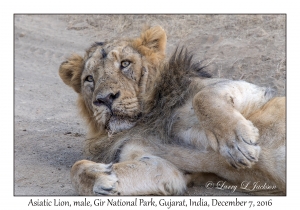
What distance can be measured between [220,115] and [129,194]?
0.82 meters

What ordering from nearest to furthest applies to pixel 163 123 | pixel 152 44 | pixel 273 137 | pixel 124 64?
pixel 273 137 < pixel 163 123 < pixel 124 64 < pixel 152 44

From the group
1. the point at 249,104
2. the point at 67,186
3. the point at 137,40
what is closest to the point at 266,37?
the point at 137,40

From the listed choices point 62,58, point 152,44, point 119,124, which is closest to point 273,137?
point 119,124

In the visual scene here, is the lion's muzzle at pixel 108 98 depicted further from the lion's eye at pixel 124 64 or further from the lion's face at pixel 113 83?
the lion's eye at pixel 124 64

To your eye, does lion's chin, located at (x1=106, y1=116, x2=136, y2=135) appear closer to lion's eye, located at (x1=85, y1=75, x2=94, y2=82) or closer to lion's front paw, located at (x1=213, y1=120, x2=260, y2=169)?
lion's eye, located at (x1=85, y1=75, x2=94, y2=82)

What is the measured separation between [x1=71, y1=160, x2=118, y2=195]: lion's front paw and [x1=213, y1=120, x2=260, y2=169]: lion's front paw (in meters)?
0.77

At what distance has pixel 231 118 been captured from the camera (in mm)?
3664

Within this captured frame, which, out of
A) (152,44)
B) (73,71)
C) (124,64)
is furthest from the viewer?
(73,71)

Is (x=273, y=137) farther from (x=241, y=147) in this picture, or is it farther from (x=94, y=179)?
(x=94, y=179)

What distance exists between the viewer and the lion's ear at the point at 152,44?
4980 millimetres

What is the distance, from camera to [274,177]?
143 inches

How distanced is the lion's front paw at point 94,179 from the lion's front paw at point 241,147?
771mm

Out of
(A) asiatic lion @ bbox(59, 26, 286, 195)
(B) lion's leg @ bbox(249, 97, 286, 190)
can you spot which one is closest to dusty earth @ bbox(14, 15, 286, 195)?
(A) asiatic lion @ bbox(59, 26, 286, 195)

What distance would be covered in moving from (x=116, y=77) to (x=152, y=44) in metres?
0.71
